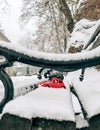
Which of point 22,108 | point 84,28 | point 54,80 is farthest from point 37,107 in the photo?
point 84,28

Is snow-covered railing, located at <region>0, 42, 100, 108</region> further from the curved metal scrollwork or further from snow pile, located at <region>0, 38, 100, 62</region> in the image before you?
the curved metal scrollwork

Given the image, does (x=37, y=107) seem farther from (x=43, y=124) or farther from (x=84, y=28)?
(x=84, y=28)

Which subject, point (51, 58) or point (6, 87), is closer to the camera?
point (51, 58)

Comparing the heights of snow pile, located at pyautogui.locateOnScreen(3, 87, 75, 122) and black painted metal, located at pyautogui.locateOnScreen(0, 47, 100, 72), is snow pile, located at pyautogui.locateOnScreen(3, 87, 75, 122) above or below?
below

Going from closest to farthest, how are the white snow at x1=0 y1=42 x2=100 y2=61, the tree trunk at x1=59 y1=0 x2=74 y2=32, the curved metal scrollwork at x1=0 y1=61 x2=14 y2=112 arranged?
the white snow at x1=0 y1=42 x2=100 y2=61 → the curved metal scrollwork at x1=0 y1=61 x2=14 y2=112 → the tree trunk at x1=59 y1=0 x2=74 y2=32

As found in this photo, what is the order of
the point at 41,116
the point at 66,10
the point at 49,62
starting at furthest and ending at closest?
the point at 66,10 < the point at 49,62 < the point at 41,116

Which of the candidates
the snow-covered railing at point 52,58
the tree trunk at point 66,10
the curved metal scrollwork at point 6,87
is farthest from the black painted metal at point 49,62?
the tree trunk at point 66,10

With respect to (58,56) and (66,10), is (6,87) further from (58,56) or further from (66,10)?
(66,10)

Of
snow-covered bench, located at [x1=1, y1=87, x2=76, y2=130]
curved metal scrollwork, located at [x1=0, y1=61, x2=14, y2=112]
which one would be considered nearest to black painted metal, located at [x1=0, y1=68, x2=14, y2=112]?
curved metal scrollwork, located at [x1=0, y1=61, x2=14, y2=112]

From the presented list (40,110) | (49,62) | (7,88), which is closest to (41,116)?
(40,110)

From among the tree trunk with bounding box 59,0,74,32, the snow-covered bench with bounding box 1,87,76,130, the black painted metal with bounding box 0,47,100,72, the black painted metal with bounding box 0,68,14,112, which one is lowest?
the tree trunk with bounding box 59,0,74,32

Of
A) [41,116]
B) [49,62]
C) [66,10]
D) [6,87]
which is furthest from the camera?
[66,10]

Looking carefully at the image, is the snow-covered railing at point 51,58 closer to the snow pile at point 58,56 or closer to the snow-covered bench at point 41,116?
the snow pile at point 58,56

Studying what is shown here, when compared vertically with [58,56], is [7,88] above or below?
below
